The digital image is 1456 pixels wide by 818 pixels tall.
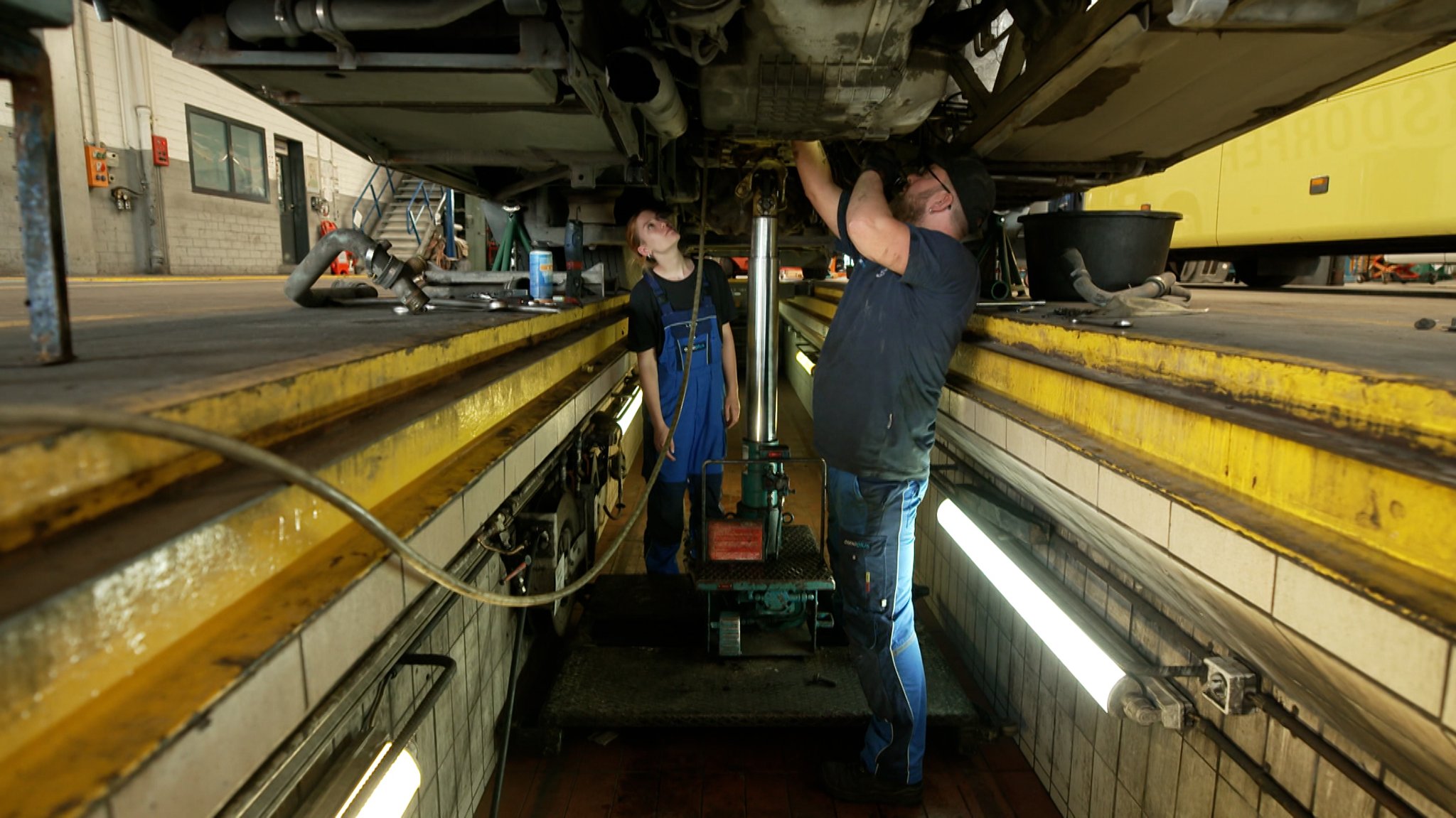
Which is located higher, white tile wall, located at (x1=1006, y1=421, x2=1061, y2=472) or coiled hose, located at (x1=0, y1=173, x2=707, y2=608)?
coiled hose, located at (x1=0, y1=173, x2=707, y2=608)

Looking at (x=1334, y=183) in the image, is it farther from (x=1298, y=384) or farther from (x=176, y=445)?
(x=176, y=445)

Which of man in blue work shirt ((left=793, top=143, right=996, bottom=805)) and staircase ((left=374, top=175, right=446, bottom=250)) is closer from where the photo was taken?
man in blue work shirt ((left=793, top=143, right=996, bottom=805))

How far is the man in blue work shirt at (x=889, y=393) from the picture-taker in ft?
7.57

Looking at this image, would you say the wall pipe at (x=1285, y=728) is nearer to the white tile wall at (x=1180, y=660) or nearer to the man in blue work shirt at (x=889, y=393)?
the white tile wall at (x=1180, y=660)

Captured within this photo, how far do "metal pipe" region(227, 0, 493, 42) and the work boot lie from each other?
2.68 m

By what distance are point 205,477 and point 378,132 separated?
2510mm

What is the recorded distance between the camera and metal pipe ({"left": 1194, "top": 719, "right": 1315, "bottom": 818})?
5.03 feet

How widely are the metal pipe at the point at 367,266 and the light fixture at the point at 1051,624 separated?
83.0 inches

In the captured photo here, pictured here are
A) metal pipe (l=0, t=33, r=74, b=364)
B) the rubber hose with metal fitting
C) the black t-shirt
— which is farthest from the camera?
the black t-shirt

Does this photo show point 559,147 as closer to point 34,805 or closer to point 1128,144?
point 1128,144

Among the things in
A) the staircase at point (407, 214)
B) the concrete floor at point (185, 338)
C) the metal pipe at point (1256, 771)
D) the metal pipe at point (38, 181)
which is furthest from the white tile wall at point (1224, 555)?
the staircase at point (407, 214)

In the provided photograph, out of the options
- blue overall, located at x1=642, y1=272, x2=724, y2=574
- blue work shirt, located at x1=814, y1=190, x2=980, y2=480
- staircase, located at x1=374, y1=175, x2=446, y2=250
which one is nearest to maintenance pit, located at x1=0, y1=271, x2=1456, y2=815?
blue work shirt, located at x1=814, y1=190, x2=980, y2=480

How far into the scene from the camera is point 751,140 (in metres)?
3.04

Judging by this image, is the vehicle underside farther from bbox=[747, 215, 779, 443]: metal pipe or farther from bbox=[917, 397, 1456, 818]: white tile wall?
bbox=[917, 397, 1456, 818]: white tile wall
